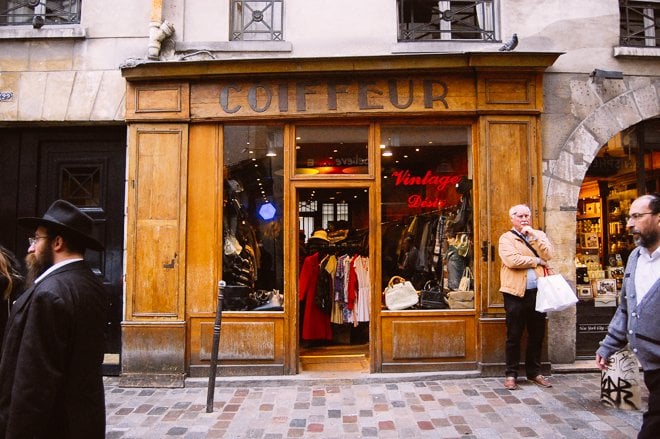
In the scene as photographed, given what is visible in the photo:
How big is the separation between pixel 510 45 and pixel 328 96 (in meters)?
2.49

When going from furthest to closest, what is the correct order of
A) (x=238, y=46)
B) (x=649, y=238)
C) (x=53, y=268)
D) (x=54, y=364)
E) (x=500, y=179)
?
(x=238, y=46) < (x=500, y=179) < (x=649, y=238) < (x=53, y=268) < (x=54, y=364)

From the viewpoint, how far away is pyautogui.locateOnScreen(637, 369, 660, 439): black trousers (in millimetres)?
2955

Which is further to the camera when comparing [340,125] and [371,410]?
[340,125]

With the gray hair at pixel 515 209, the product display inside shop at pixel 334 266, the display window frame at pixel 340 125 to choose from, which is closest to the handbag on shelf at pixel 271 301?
the product display inside shop at pixel 334 266

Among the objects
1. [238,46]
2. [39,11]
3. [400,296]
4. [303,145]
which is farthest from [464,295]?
[39,11]

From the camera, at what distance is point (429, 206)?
6.78m

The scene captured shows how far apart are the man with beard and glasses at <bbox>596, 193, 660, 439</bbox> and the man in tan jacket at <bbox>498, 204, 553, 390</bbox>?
2.08m

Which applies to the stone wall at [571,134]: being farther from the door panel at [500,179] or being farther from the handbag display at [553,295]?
the handbag display at [553,295]

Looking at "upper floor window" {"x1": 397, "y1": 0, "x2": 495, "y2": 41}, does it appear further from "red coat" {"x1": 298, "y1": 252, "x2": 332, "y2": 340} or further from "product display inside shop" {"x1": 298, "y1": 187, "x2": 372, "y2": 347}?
"red coat" {"x1": 298, "y1": 252, "x2": 332, "y2": 340}

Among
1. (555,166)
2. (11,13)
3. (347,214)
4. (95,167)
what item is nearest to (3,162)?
(95,167)

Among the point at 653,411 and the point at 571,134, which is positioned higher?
the point at 571,134

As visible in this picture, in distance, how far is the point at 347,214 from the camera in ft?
27.1

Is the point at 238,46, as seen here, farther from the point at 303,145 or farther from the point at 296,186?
the point at 296,186

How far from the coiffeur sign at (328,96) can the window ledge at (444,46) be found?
522 mm
